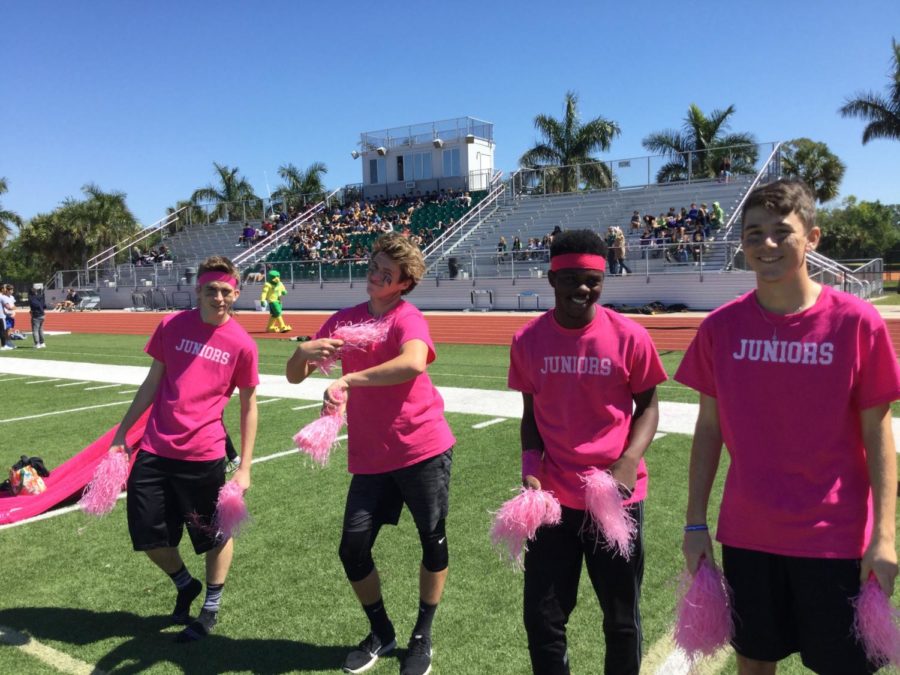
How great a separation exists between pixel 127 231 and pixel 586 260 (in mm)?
56272

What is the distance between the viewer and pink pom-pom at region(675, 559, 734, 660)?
226 cm

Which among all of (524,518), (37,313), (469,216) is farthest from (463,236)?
(524,518)

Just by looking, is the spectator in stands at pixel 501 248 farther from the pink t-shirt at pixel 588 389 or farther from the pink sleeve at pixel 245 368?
Answer: the pink t-shirt at pixel 588 389

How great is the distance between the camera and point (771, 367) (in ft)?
7.20

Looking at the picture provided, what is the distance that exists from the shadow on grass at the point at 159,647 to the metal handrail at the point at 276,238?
35.5 metres

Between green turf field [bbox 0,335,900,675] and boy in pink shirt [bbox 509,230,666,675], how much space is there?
10.7 inches

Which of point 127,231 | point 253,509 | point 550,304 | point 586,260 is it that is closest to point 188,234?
point 127,231

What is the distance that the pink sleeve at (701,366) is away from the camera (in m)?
2.37

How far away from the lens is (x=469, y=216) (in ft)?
117

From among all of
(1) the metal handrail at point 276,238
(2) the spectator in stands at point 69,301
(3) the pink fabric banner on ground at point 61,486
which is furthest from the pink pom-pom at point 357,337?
(2) the spectator in stands at point 69,301

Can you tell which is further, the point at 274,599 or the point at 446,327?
the point at 446,327

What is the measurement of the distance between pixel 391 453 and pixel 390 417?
Answer: 0.54 feet

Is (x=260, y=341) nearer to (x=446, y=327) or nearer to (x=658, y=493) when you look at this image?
(x=446, y=327)

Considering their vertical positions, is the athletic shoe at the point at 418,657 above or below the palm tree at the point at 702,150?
below
